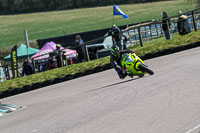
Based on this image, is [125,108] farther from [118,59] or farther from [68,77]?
[68,77]

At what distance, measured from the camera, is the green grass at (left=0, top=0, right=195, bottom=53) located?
54000 millimetres

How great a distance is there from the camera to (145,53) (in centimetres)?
1762

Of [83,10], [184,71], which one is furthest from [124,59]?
[83,10]

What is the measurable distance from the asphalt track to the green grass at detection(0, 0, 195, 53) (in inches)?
1526

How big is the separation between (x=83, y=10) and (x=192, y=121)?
62.4 m

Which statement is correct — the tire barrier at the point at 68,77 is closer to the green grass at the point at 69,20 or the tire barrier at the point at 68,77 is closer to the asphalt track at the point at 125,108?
the asphalt track at the point at 125,108

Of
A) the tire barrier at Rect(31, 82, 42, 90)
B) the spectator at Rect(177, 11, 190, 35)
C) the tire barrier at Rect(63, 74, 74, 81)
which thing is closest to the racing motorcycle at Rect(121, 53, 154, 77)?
the tire barrier at Rect(63, 74, 74, 81)

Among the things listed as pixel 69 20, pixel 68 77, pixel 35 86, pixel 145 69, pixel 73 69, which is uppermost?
pixel 145 69

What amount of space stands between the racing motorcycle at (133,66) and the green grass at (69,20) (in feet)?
122

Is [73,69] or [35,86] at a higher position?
[73,69]

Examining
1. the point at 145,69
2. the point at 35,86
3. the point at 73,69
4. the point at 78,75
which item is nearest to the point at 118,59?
the point at 145,69

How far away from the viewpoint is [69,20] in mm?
63406

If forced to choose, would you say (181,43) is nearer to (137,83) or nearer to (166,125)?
(137,83)

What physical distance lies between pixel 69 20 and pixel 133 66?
51.2m
